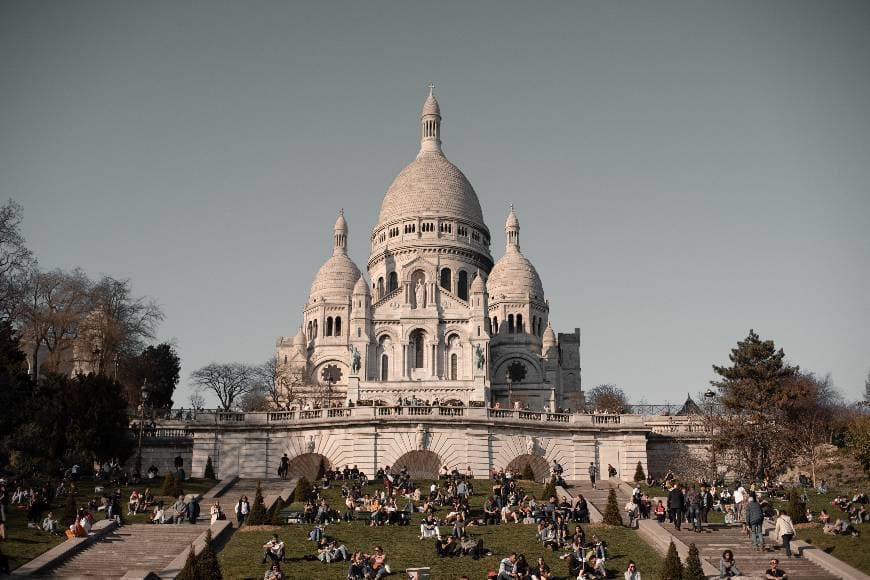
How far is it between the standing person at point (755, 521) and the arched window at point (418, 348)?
6132 centimetres

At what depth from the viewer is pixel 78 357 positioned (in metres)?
66.9

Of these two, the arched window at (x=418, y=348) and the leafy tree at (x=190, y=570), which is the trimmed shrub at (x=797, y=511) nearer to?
the leafy tree at (x=190, y=570)

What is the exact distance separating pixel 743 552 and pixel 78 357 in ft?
154

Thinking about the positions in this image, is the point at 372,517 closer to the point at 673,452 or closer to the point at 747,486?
the point at 747,486

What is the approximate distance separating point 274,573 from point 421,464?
2232cm

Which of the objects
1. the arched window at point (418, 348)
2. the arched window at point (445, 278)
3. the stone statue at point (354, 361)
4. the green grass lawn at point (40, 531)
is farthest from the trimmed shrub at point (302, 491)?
the arched window at point (445, 278)

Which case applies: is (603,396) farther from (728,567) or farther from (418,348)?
(728,567)

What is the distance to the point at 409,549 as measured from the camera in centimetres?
3253

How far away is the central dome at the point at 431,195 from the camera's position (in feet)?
366

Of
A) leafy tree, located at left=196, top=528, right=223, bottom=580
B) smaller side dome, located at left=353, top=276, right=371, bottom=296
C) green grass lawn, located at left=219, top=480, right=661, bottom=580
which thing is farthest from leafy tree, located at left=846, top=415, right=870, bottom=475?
smaller side dome, located at left=353, top=276, right=371, bottom=296

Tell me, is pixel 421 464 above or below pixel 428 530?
above

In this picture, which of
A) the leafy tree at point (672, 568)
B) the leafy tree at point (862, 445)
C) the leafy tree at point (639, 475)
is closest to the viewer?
the leafy tree at point (672, 568)

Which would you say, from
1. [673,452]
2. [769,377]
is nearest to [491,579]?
[673,452]

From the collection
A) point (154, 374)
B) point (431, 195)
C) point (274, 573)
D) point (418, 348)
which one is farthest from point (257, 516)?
point (431, 195)
